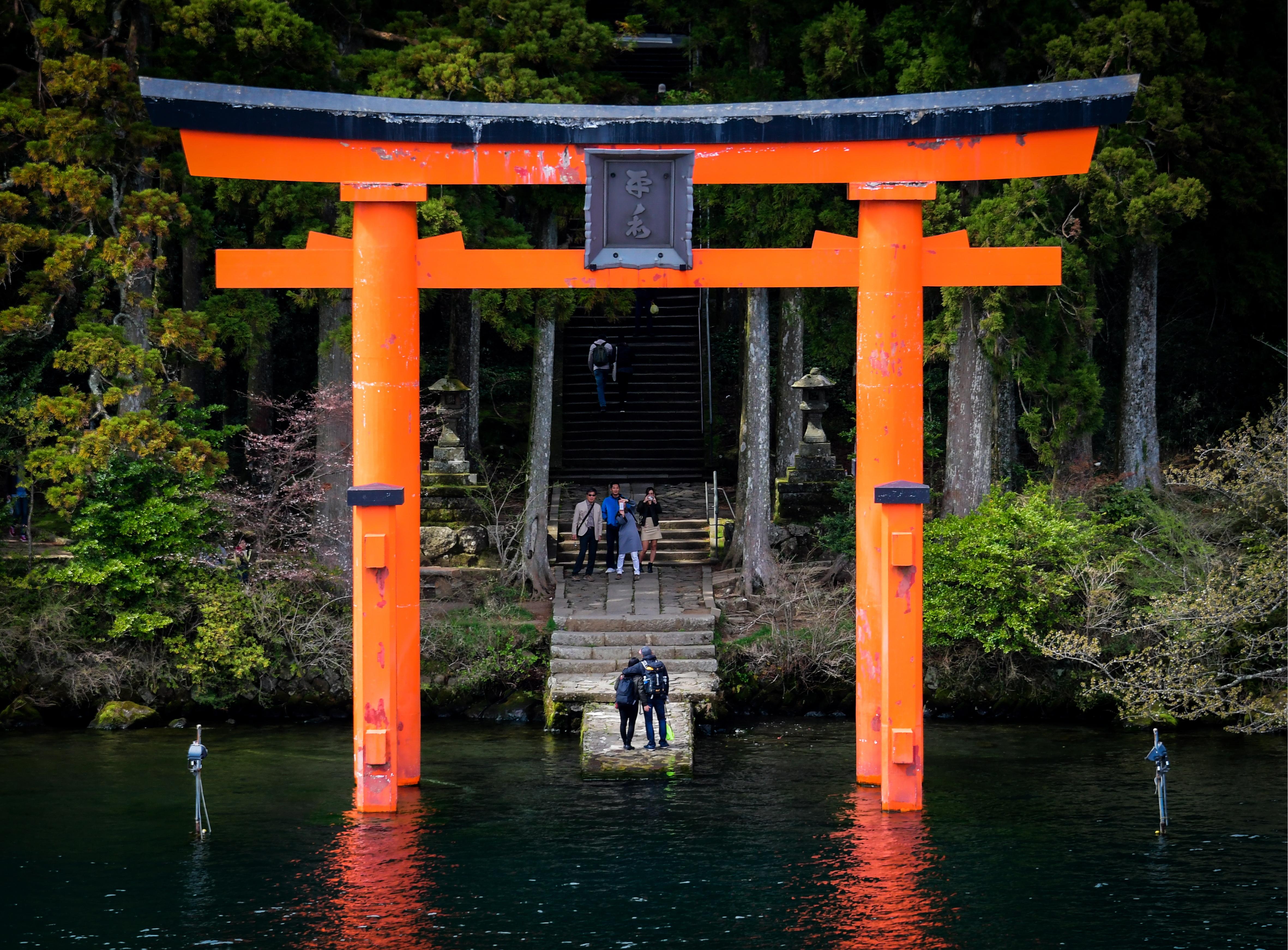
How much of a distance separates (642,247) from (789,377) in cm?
1091

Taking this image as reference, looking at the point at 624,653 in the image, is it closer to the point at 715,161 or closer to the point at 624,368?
the point at 624,368

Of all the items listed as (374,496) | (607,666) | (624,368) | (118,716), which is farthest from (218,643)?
(624,368)

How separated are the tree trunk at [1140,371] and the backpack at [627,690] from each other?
10.0 metres

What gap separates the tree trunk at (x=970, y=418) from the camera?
78.2 feet

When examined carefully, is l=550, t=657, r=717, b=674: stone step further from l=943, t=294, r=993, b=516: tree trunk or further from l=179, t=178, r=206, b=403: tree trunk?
l=179, t=178, r=206, b=403: tree trunk

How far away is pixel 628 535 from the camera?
25.7m

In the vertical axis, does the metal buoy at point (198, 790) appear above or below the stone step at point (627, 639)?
below

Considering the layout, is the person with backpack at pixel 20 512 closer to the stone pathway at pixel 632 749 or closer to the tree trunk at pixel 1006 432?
the stone pathway at pixel 632 749

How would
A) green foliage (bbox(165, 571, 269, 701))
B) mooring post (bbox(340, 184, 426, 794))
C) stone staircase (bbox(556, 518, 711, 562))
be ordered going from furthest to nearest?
stone staircase (bbox(556, 518, 711, 562))
green foliage (bbox(165, 571, 269, 701))
mooring post (bbox(340, 184, 426, 794))

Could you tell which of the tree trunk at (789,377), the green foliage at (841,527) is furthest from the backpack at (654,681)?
the tree trunk at (789,377)

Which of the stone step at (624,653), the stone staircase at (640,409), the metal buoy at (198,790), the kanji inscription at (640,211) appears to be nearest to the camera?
the metal buoy at (198,790)

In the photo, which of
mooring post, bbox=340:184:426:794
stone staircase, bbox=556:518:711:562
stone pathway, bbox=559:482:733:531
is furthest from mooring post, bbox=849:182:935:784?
stone pathway, bbox=559:482:733:531

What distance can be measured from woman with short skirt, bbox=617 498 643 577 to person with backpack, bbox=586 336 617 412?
1.01 ft

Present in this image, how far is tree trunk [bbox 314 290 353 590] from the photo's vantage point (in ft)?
78.7
